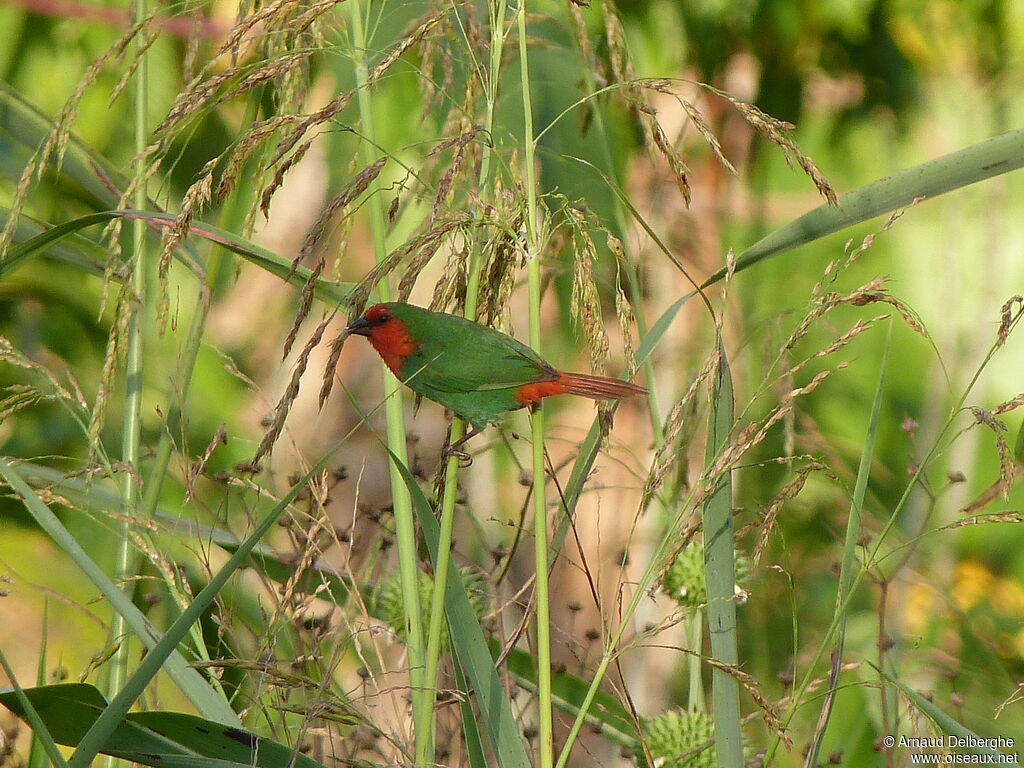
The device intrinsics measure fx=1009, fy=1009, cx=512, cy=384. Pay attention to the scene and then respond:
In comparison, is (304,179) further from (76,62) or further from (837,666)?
(837,666)

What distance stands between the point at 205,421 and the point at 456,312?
240cm

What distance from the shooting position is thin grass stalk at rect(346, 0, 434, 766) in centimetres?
125

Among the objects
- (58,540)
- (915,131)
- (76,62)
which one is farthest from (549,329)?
(58,540)

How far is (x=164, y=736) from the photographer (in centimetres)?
116

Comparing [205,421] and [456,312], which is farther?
[205,421]

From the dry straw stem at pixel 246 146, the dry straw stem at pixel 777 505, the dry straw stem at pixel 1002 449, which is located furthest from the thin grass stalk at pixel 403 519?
the dry straw stem at pixel 1002 449

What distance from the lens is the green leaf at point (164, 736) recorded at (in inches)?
43.8

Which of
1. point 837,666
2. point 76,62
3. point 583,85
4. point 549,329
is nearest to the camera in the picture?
point 837,666

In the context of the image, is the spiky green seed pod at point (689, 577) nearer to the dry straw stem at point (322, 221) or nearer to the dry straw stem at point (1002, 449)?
the dry straw stem at point (1002, 449)

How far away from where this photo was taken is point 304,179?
17.1ft

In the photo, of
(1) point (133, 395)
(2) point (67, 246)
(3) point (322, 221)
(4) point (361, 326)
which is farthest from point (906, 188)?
(2) point (67, 246)

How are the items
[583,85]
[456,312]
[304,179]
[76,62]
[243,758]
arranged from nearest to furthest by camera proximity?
[243,758] → [456,312] → [583,85] → [76,62] → [304,179]

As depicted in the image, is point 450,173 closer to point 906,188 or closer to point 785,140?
point 785,140

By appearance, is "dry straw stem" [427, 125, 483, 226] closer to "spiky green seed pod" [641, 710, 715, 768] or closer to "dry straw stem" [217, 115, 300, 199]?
"dry straw stem" [217, 115, 300, 199]
